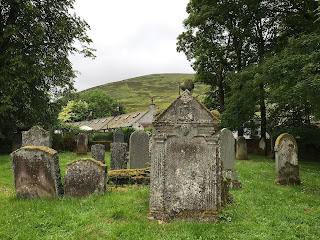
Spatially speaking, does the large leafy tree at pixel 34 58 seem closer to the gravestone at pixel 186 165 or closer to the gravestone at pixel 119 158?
the gravestone at pixel 119 158

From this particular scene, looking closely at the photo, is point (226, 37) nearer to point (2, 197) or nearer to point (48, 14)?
point (48, 14)

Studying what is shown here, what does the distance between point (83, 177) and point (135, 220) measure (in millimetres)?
2170

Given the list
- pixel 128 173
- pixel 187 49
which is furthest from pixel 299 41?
pixel 187 49

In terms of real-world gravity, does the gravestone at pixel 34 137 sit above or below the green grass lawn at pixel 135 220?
above

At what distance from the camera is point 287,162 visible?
9.20 metres

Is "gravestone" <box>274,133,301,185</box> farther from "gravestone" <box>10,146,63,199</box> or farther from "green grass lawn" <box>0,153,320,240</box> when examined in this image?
"gravestone" <box>10,146,63,199</box>

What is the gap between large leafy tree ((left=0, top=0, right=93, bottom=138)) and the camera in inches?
619

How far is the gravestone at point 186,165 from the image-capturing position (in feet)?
17.4

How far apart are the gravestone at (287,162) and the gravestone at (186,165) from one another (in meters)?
5.04

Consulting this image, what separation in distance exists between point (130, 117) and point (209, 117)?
46239 millimetres

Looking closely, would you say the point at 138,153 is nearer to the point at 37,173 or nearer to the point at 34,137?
the point at 37,173

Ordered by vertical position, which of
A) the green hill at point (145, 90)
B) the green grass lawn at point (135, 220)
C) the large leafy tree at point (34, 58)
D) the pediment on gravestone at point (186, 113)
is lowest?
the green grass lawn at point (135, 220)

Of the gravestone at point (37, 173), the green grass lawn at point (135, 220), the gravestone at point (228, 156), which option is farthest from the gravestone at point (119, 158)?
the gravestone at point (37, 173)

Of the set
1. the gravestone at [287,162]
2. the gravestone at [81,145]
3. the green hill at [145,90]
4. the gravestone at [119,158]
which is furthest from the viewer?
the green hill at [145,90]
